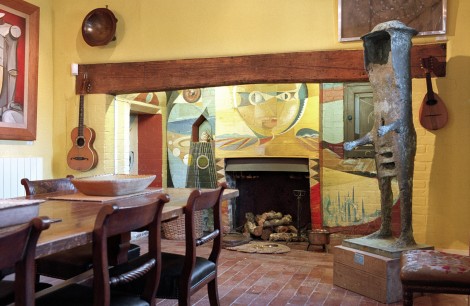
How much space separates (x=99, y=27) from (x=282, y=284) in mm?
3071

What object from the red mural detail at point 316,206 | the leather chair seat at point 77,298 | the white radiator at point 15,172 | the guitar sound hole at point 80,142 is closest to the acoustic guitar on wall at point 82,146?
the guitar sound hole at point 80,142

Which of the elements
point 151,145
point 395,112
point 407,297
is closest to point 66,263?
point 407,297

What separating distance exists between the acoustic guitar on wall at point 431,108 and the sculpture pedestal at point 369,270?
1.08m

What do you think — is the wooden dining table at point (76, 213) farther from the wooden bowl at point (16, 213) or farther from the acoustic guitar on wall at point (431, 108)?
the acoustic guitar on wall at point (431, 108)

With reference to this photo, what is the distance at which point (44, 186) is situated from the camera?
3.06 m

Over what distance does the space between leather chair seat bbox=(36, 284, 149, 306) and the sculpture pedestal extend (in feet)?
6.45

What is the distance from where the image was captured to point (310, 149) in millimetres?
6168

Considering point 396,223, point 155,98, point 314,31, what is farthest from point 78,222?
point 155,98

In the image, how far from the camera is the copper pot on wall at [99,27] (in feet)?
15.7

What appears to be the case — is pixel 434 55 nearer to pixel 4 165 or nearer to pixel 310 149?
pixel 310 149

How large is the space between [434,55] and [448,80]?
237 millimetres

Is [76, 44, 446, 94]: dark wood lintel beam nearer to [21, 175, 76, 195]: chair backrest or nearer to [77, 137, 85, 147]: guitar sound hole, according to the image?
[77, 137, 85, 147]: guitar sound hole

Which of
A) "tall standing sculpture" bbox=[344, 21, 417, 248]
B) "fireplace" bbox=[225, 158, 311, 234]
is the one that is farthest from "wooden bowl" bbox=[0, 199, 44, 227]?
"fireplace" bbox=[225, 158, 311, 234]

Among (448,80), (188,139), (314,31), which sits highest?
(314,31)
